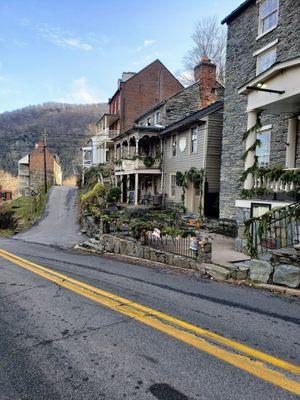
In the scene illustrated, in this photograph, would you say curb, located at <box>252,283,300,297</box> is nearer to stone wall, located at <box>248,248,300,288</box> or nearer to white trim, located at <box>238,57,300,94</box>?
stone wall, located at <box>248,248,300,288</box>

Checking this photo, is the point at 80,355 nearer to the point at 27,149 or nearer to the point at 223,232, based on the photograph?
the point at 223,232

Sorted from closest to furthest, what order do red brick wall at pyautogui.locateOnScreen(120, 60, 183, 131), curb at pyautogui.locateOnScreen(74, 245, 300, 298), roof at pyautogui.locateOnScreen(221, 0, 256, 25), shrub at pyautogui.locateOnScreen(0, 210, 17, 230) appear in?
curb at pyautogui.locateOnScreen(74, 245, 300, 298) → roof at pyautogui.locateOnScreen(221, 0, 256, 25) → shrub at pyautogui.locateOnScreen(0, 210, 17, 230) → red brick wall at pyautogui.locateOnScreen(120, 60, 183, 131)

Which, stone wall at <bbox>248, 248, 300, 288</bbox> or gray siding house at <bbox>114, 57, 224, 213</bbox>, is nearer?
stone wall at <bbox>248, 248, 300, 288</bbox>

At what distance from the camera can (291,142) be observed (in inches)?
470

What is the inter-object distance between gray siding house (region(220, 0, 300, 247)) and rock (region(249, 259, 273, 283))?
8.49 feet

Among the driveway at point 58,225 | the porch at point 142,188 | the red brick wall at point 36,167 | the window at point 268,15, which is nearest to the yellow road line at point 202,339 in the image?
the driveway at point 58,225

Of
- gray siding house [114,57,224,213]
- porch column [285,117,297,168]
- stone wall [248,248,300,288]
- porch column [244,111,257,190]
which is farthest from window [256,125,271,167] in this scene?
stone wall [248,248,300,288]

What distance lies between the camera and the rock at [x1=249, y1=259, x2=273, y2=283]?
6844mm

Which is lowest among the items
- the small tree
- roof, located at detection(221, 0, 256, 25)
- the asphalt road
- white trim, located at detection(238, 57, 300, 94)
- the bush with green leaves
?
the asphalt road

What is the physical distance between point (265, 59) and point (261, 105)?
6314 mm

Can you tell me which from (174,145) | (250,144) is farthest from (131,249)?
(174,145)

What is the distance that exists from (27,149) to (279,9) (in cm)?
9320

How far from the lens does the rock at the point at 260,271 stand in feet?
22.5

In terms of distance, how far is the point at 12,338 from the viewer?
403 cm
